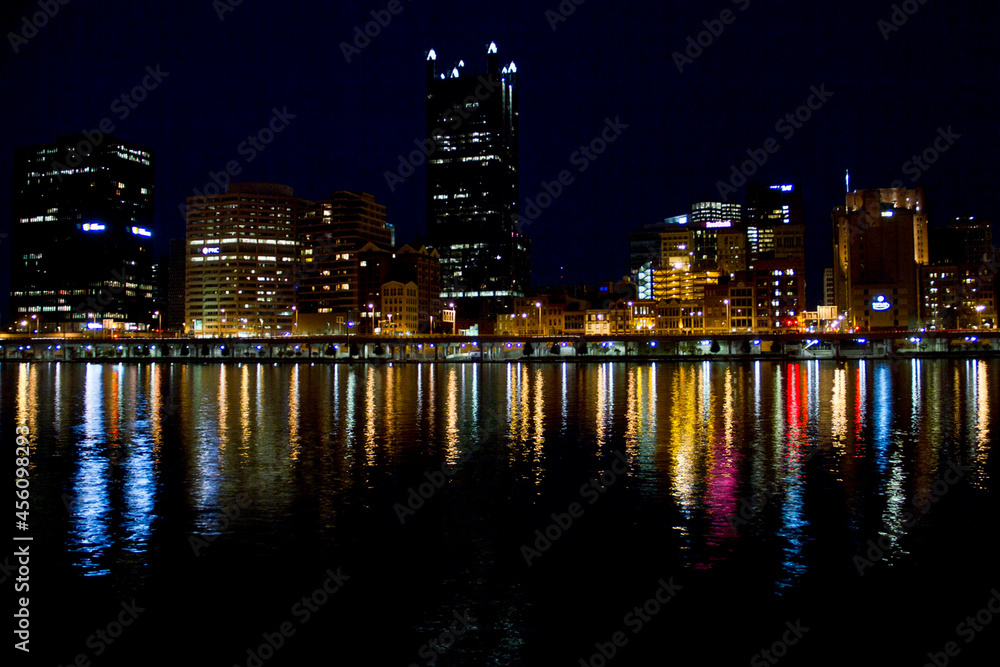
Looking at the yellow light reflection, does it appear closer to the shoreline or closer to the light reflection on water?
the light reflection on water

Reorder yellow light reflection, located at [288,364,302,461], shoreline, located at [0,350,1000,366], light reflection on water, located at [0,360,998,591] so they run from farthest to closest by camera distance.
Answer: shoreline, located at [0,350,1000,366], yellow light reflection, located at [288,364,302,461], light reflection on water, located at [0,360,998,591]

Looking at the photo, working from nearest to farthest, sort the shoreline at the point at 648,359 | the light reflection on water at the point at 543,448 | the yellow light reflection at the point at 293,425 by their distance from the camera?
the light reflection on water at the point at 543,448
the yellow light reflection at the point at 293,425
the shoreline at the point at 648,359

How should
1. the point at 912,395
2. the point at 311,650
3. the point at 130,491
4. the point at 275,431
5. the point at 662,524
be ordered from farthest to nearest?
the point at 912,395 < the point at 275,431 < the point at 130,491 < the point at 662,524 < the point at 311,650

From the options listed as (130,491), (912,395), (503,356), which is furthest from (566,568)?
(503,356)

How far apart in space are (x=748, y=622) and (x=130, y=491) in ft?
70.3

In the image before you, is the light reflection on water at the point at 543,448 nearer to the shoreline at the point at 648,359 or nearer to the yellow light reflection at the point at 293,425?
the yellow light reflection at the point at 293,425

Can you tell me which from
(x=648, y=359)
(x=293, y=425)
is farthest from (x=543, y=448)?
(x=648, y=359)

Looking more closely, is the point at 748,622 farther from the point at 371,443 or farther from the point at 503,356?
the point at 503,356

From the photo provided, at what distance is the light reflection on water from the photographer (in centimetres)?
2342

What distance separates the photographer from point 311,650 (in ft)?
50.0

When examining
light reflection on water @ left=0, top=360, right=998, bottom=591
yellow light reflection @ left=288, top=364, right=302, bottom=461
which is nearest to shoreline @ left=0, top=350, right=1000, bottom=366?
yellow light reflection @ left=288, top=364, right=302, bottom=461

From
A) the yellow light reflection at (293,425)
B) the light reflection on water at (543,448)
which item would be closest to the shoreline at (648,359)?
the yellow light reflection at (293,425)

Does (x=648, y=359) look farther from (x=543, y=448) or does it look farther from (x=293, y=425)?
(x=543, y=448)

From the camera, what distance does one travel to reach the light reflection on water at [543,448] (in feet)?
76.8
